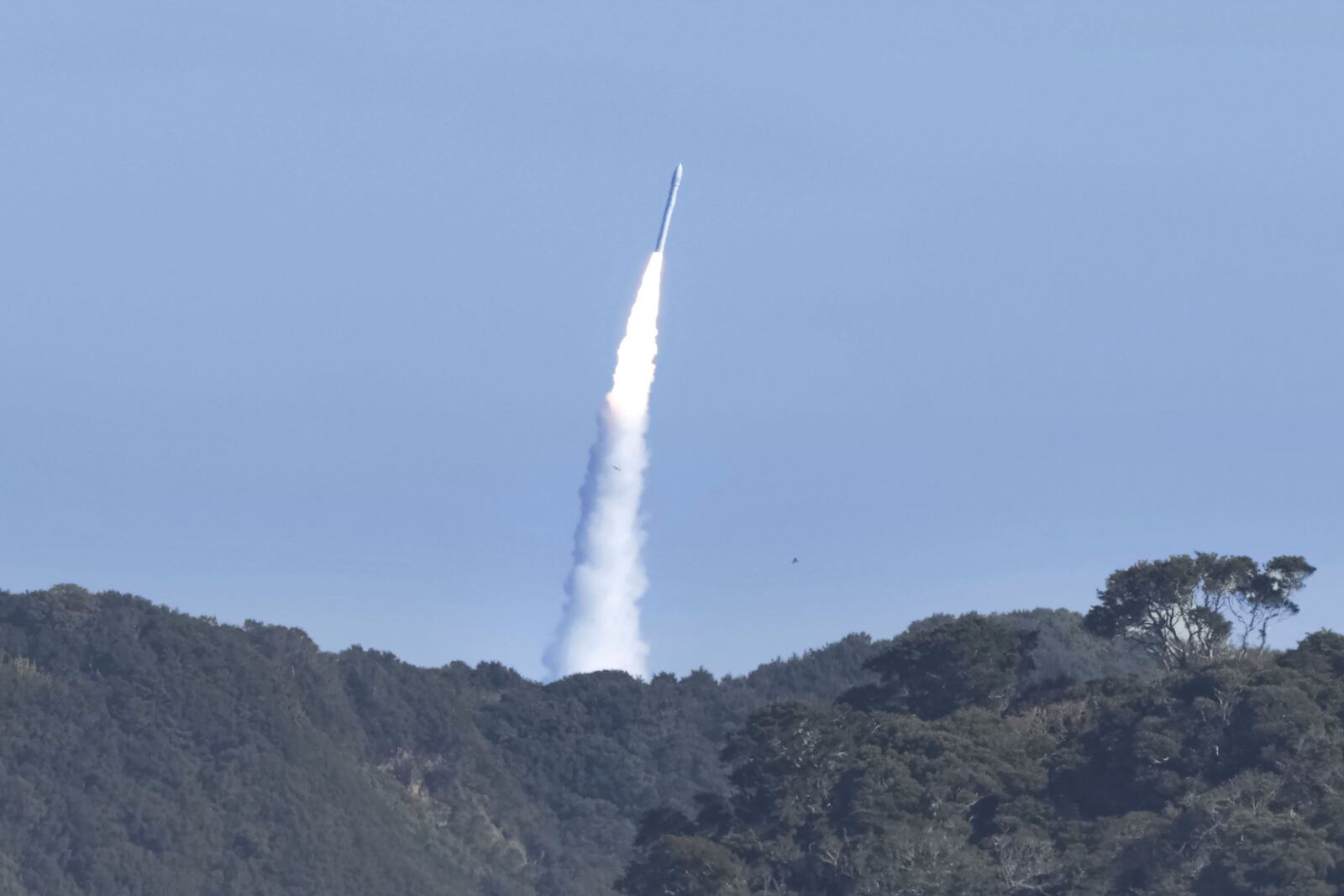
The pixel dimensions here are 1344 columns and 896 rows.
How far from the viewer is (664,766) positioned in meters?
144

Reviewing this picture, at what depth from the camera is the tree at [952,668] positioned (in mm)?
88750

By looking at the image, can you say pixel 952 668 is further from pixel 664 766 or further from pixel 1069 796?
pixel 664 766

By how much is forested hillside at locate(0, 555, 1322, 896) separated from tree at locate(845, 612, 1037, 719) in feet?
0.29

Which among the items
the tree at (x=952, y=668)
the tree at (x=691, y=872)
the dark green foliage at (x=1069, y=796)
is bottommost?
the tree at (x=691, y=872)

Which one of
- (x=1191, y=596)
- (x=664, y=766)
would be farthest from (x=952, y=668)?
(x=664, y=766)

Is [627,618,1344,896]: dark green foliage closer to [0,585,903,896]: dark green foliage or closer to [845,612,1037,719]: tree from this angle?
[845,612,1037,719]: tree

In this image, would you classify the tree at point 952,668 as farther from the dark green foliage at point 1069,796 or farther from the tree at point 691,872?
the tree at point 691,872

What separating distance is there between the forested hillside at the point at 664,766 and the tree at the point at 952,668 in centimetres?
9

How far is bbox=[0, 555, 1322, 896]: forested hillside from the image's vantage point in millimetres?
75062

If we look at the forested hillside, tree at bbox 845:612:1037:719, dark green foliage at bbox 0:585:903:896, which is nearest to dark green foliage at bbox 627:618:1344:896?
the forested hillside

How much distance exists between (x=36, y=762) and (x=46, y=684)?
6238 millimetres

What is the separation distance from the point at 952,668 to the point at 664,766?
5665 cm

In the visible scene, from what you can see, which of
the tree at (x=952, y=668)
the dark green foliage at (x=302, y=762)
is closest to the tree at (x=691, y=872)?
the tree at (x=952, y=668)

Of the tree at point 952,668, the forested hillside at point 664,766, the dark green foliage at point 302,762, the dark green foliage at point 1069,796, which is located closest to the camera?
the dark green foliage at point 1069,796
